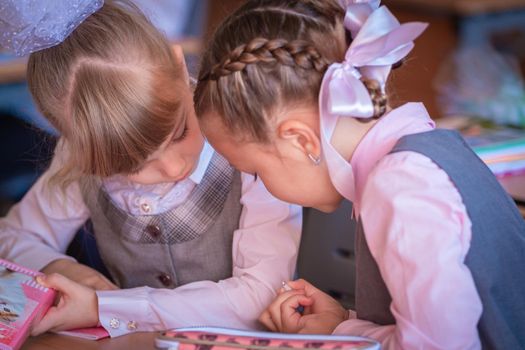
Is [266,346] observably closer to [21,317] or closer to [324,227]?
[21,317]

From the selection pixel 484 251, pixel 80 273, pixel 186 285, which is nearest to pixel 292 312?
pixel 186 285

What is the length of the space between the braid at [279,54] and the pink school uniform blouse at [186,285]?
0.45m

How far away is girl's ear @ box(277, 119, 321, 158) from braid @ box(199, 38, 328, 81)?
8 centimetres

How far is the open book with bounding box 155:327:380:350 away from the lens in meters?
0.96

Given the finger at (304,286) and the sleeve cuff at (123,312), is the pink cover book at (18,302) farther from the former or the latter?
the finger at (304,286)

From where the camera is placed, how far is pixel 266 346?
3.19 feet

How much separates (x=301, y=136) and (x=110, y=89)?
0.37 metres

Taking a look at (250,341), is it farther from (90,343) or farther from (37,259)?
(37,259)

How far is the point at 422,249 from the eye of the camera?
969mm

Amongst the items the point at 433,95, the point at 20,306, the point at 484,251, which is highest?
the point at 484,251

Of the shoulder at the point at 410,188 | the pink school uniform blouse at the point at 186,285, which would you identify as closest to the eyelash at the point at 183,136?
the pink school uniform blouse at the point at 186,285

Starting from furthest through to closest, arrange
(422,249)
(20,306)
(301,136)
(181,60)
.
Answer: (181,60), (20,306), (301,136), (422,249)

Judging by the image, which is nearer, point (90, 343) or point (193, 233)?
point (90, 343)

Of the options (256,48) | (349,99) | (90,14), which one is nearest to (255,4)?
(256,48)
